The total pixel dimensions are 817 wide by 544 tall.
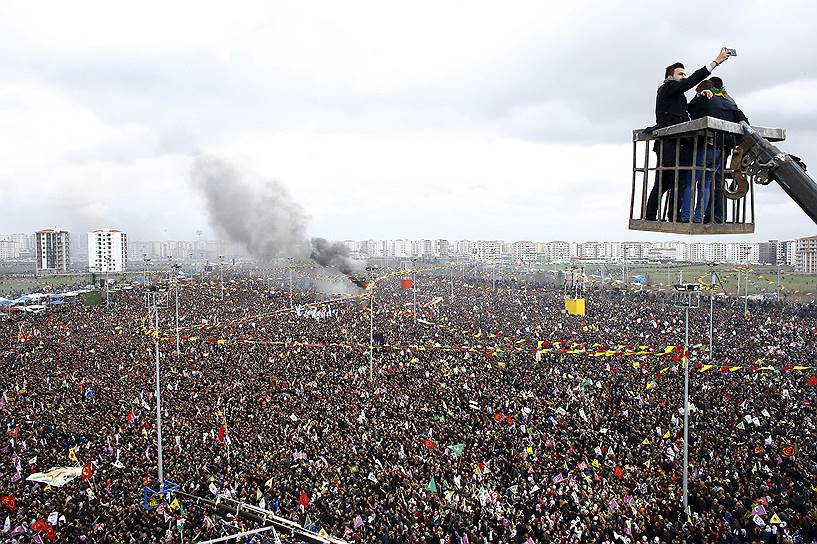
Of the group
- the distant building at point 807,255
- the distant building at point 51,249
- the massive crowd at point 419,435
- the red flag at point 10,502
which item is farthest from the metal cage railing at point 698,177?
the distant building at point 51,249

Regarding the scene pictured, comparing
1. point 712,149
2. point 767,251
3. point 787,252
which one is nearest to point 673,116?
point 712,149

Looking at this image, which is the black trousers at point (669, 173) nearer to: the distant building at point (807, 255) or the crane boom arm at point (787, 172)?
the crane boom arm at point (787, 172)

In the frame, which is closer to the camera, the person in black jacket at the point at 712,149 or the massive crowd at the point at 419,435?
the person in black jacket at the point at 712,149

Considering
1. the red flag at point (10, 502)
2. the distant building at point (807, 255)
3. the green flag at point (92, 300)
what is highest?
the distant building at point (807, 255)

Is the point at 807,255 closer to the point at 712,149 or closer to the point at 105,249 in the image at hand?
the point at 712,149

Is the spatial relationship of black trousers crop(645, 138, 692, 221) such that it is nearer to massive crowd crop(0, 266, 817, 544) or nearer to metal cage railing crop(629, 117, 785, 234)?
metal cage railing crop(629, 117, 785, 234)
